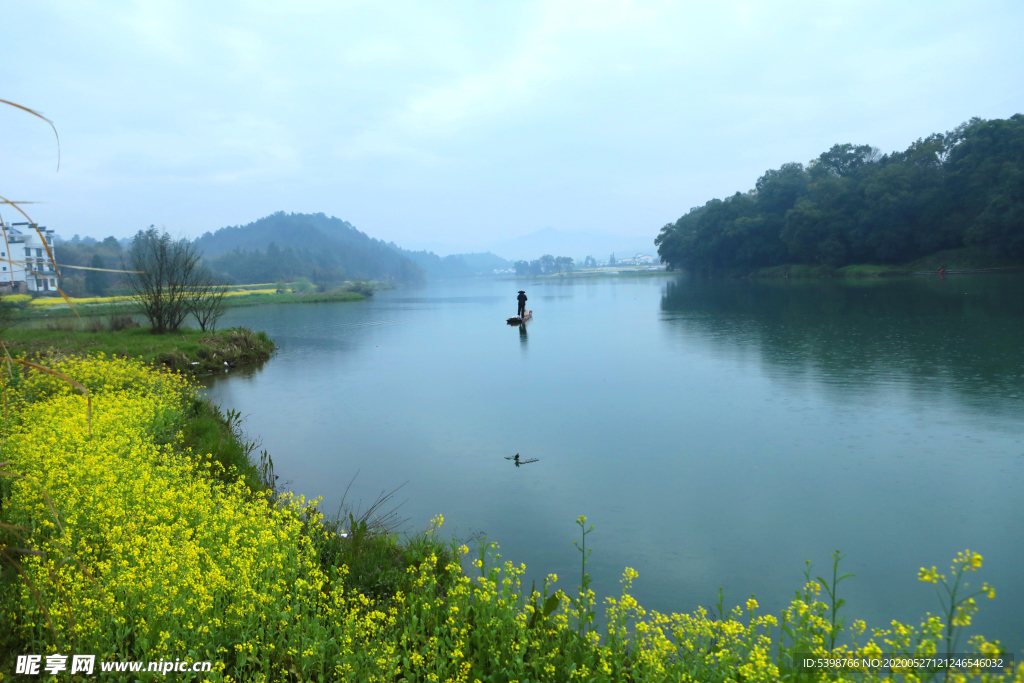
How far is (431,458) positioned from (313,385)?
7.93 m

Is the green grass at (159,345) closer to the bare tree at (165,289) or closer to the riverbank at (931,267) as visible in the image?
the bare tree at (165,289)

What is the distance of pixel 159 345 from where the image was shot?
18.7m

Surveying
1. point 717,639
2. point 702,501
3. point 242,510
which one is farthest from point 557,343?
point 717,639

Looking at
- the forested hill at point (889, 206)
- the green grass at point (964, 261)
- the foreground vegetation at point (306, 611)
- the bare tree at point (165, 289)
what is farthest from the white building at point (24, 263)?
the green grass at point (964, 261)

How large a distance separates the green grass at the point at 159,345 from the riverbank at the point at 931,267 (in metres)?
59.7

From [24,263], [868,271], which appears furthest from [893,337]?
[868,271]

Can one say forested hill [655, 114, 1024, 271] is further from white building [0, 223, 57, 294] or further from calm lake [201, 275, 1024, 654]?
white building [0, 223, 57, 294]

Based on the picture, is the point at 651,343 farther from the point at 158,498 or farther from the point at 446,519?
the point at 158,498

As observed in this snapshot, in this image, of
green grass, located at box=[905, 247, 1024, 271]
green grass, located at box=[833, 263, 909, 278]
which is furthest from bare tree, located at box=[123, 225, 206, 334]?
green grass, located at box=[905, 247, 1024, 271]

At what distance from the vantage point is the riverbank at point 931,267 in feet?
189

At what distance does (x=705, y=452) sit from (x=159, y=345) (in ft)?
54.3

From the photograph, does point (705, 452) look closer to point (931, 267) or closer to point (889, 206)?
point (931, 267)

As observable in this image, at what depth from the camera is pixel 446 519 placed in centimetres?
738

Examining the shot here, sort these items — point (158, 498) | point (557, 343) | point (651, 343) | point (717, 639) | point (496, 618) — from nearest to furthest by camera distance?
point (717, 639) → point (496, 618) → point (158, 498) → point (651, 343) → point (557, 343)
